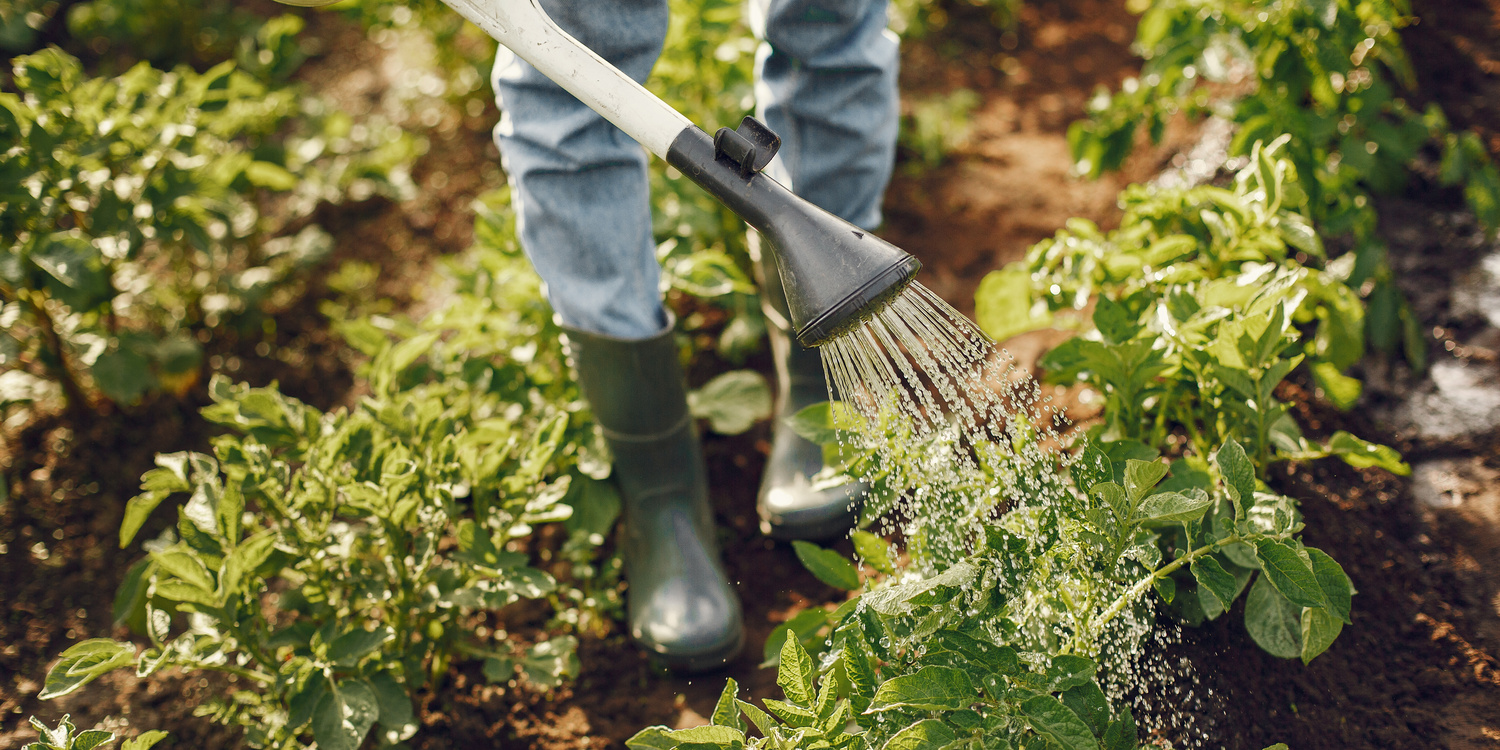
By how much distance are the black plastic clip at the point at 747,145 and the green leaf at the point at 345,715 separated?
2.74 ft

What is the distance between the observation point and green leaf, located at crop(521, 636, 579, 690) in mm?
1371

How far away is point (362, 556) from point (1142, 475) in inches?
44.1

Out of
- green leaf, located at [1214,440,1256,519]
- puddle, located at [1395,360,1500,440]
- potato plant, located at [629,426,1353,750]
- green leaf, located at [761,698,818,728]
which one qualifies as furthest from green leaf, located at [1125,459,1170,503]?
puddle, located at [1395,360,1500,440]

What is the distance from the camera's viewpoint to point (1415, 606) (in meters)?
1.31

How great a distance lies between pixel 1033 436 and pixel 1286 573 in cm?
33

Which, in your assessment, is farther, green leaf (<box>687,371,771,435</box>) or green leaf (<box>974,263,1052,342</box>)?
green leaf (<box>687,371,771,435</box>)

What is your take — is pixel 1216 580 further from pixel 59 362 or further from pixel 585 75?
pixel 59 362

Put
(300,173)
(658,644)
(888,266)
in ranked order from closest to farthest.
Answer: (888,266), (658,644), (300,173)

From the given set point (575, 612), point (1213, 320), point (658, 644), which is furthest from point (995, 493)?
point (575, 612)

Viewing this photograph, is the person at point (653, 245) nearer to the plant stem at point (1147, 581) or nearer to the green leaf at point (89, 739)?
the plant stem at point (1147, 581)

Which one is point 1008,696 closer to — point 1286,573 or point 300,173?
point 1286,573

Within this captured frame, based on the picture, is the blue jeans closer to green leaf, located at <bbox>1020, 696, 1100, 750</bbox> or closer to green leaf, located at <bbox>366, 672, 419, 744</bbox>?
green leaf, located at <bbox>366, 672, 419, 744</bbox>

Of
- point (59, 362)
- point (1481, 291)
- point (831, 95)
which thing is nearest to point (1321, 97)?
point (1481, 291)

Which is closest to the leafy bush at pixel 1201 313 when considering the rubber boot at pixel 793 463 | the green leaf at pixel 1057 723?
the rubber boot at pixel 793 463
